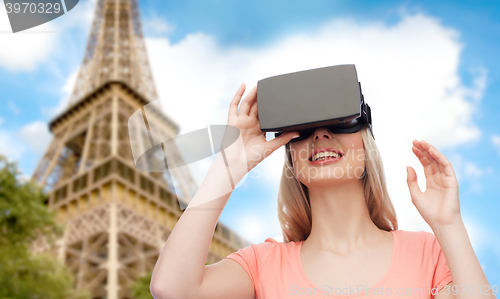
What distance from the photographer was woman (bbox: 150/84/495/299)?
135 cm

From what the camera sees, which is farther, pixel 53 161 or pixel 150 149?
pixel 53 161


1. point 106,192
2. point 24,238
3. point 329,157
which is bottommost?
point 329,157

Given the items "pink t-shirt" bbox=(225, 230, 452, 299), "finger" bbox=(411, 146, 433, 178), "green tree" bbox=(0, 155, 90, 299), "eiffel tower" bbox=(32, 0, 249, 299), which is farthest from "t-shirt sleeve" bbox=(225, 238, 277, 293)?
"green tree" bbox=(0, 155, 90, 299)

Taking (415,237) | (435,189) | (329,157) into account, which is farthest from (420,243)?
(329,157)

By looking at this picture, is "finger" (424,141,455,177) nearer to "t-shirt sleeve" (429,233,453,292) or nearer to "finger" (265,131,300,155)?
"t-shirt sleeve" (429,233,453,292)

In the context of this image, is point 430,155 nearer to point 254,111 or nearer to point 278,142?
point 278,142

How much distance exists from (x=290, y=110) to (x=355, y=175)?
1.36 feet

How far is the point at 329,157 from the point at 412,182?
33 cm

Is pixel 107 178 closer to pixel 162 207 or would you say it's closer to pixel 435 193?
pixel 162 207

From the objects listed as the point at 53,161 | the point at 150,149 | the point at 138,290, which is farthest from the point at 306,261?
the point at 53,161

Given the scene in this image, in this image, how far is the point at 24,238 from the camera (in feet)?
26.5

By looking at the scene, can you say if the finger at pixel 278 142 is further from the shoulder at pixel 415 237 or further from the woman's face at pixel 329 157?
the shoulder at pixel 415 237

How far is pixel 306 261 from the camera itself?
163cm

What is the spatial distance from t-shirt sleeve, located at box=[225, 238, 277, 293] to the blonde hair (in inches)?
7.2
